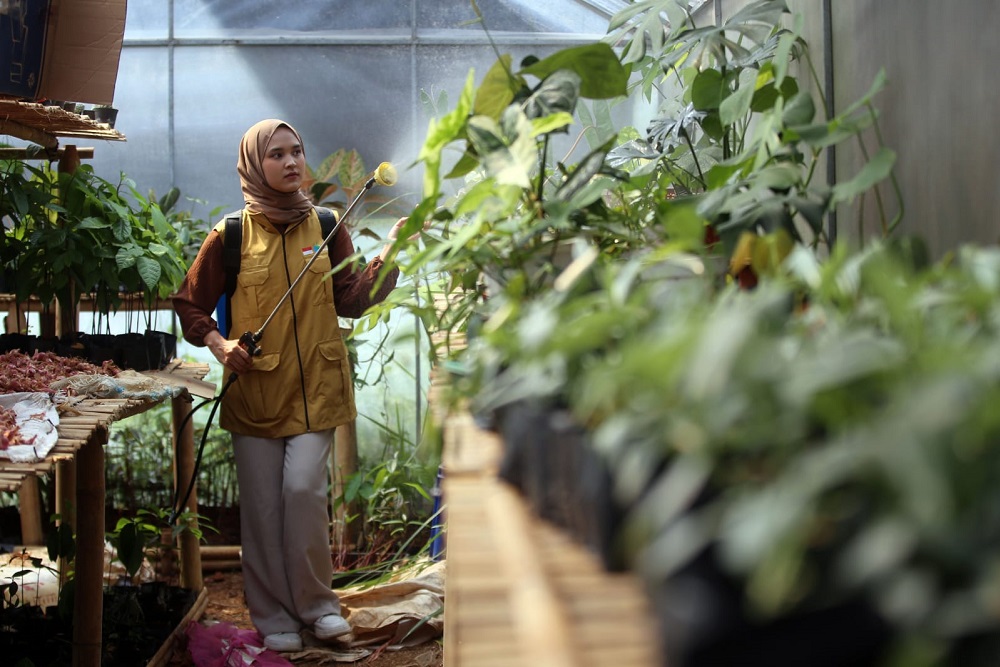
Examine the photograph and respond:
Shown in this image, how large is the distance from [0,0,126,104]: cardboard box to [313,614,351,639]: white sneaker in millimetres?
1729

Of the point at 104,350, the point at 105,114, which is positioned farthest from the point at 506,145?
the point at 105,114

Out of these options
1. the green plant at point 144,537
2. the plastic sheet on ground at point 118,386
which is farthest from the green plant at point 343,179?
the plastic sheet on ground at point 118,386

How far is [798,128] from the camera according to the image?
4.55 feet

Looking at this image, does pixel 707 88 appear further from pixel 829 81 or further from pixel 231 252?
pixel 231 252

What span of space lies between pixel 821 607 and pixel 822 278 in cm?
31

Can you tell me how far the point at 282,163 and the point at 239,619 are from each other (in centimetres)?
173

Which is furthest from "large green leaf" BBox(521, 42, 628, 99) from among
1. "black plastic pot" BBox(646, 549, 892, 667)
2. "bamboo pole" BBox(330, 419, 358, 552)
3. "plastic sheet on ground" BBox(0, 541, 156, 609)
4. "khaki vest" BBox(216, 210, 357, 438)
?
"bamboo pole" BBox(330, 419, 358, 552)

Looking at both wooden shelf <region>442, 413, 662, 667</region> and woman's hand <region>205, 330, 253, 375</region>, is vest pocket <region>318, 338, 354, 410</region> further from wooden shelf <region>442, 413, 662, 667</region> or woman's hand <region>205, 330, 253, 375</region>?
wooden shelf <region>442, 413, 662, 667</region>

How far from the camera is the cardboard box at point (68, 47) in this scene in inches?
102

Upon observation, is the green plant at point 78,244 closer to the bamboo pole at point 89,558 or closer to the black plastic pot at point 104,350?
the black plastic pot at point 104,350

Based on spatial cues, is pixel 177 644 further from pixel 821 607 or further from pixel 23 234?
pixel 821 607

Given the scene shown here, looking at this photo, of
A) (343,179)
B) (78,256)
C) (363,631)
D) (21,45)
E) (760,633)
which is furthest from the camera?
(343,179)

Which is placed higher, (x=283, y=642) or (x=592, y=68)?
(x=592, y=68)

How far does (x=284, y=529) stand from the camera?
334 cm
